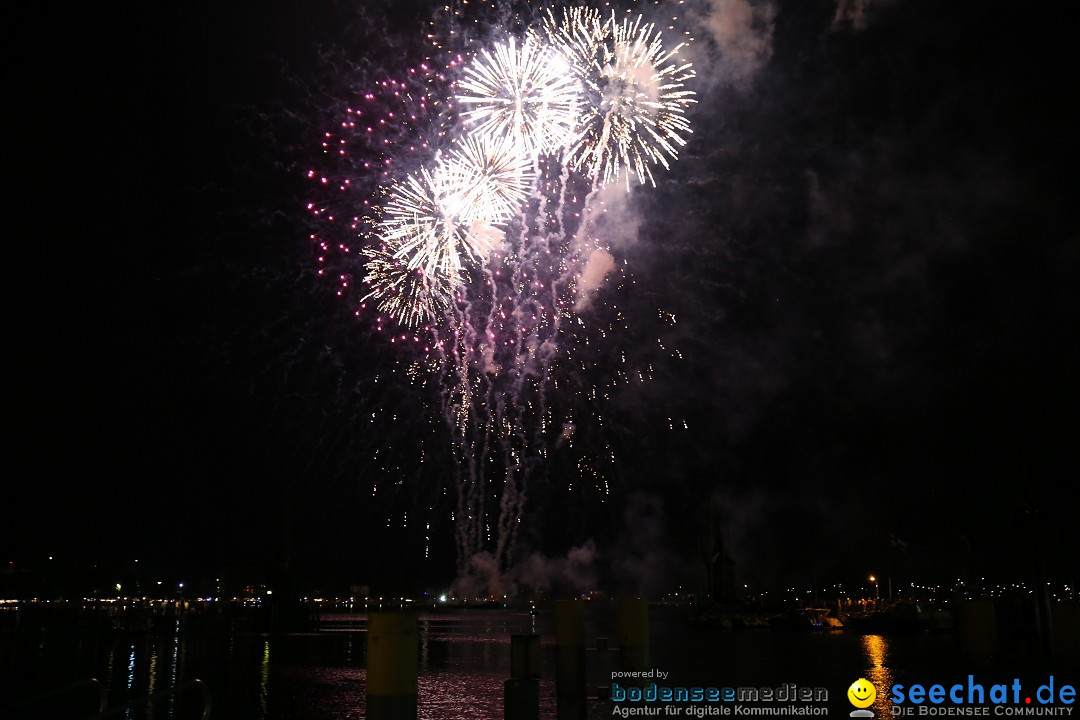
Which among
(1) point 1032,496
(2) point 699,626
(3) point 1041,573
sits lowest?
(2) point 699,626

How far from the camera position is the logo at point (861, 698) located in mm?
18875

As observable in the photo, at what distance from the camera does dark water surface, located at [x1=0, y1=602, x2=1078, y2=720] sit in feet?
72.3

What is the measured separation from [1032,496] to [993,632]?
266 inches

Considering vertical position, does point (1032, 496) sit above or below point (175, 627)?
above

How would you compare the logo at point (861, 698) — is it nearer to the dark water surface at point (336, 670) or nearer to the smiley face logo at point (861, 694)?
the smiley face logo at point (861, 694)

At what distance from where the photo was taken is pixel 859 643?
53.1m

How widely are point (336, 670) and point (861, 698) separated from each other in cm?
2053

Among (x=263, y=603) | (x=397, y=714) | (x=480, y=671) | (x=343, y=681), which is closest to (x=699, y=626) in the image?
(x=263, y=603)

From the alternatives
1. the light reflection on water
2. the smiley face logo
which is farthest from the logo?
the light reflection on water

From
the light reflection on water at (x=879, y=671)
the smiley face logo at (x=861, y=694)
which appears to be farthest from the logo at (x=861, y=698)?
the light reflection on water at (x=879, y=671)

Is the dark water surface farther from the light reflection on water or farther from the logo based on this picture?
the logo

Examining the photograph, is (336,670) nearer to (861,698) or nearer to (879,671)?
(879,671)

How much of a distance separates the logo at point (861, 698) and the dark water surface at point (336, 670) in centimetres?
30

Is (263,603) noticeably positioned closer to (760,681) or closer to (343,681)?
(343,681)
